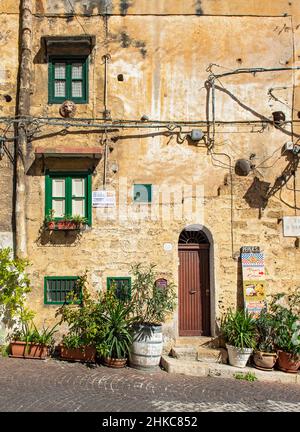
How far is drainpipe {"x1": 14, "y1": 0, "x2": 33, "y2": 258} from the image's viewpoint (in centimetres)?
927

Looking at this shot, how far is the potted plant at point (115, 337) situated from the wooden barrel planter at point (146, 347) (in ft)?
0.53

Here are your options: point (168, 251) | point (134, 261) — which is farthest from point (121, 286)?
point (168, 251)

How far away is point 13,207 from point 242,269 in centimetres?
541

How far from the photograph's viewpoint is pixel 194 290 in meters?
9.65

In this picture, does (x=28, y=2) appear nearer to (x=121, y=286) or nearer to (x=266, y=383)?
(x=121, y=286)

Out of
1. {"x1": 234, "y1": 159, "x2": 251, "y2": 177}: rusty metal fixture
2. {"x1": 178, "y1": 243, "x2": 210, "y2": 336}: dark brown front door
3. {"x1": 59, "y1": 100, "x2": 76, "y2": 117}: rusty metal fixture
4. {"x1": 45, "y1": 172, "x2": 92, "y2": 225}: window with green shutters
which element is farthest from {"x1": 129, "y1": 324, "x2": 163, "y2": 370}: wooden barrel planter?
{"x1": 59, "y1": 100, "x2": 76, "y2": 117}: rusty metal fixture

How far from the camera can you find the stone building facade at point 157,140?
9445mm

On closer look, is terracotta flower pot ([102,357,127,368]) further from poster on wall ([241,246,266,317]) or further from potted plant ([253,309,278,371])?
poster on wall ([241,246,266,317])

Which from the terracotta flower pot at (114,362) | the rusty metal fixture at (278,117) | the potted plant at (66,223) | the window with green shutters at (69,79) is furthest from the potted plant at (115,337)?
the rusty metal fixture at (278,117)

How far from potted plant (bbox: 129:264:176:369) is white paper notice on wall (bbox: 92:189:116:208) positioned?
1.55m

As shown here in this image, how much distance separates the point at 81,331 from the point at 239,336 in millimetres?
3318

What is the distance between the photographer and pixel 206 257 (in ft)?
31.9

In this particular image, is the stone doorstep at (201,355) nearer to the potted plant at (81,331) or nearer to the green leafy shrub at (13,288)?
the potted plant at (81,331)

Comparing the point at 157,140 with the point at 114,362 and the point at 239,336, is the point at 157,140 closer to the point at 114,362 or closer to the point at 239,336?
the point at 239,336
